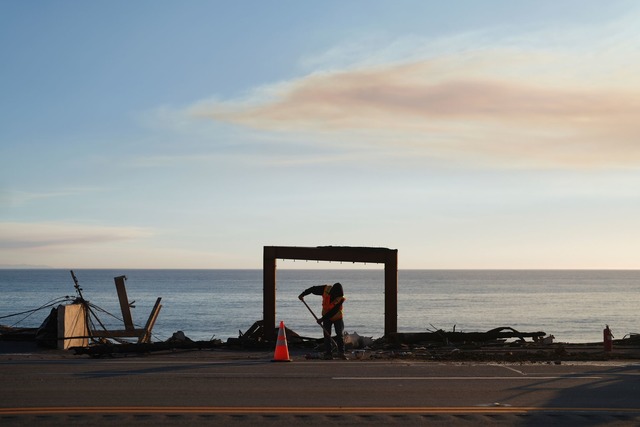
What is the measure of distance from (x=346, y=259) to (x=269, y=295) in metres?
2.37

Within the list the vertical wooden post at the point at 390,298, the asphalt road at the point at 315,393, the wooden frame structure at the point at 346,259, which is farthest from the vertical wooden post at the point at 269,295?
the asphalt road at the point at 315,393

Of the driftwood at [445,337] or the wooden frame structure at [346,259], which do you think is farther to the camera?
the wooden frame structure at [346,259]

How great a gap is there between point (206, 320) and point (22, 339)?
5947 centimetres

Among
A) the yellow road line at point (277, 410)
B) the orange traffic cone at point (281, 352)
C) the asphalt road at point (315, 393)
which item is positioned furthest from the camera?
the orange traffic cone at point (281, 352)

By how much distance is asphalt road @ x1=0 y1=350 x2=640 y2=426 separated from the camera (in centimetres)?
1083

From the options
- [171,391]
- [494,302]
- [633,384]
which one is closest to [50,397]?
[171,391]

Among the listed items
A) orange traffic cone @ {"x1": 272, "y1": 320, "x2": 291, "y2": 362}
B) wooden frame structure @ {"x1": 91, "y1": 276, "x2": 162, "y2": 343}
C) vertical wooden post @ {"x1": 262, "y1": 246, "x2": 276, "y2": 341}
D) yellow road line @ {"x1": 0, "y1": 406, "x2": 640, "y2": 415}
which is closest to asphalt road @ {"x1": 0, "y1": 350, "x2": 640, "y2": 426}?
yellow road line @ {"x1": 0, "y1": 406, "x2": 640, "y2": 415}

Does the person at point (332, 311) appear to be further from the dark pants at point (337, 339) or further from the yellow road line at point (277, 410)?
the yellow road line at point (277, 410)

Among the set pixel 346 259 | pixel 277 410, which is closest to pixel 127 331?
pixel 346 259

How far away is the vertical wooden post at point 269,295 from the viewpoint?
2297cm

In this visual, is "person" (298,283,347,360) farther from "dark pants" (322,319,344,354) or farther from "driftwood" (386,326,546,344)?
"driftwood" (386,326,546,344)

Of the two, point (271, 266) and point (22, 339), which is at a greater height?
point (271, 266)

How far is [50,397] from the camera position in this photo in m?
12.2

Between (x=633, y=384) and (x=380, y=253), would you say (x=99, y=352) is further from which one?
(x=633, y=384)
